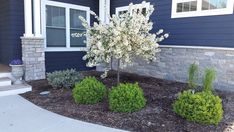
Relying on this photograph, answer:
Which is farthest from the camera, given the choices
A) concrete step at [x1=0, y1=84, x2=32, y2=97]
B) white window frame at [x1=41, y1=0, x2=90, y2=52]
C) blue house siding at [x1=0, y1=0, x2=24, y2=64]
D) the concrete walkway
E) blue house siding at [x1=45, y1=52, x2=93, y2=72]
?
blue house siding at [x1=45, y1=52, x2=93, y2=72]

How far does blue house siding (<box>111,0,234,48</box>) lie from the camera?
514 centimetres

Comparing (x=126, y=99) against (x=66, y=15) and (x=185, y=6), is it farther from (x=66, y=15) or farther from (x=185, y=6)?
(x=66, y=15)

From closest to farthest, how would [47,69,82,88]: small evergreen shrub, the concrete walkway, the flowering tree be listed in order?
the concrete walkway
the flowering tree
[47,69,82,88]: small evergreen shrub

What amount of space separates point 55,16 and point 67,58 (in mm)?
1483

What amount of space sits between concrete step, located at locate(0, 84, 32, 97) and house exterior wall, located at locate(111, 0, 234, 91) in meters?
3.56

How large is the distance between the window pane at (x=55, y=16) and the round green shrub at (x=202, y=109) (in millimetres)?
5135

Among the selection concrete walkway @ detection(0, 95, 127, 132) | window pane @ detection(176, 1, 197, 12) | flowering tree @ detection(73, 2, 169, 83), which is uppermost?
window pane @ detection(176, 1, 197, 12)

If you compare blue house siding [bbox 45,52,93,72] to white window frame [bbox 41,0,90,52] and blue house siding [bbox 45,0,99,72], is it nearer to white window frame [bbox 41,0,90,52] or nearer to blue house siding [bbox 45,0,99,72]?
blue house siding [bbox 45,0,99,72]

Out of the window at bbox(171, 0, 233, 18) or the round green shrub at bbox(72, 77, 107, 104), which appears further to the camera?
the window at bbox(171, 0, 233, 18)

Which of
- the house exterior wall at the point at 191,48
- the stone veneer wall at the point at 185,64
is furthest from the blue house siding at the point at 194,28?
the stone veneer wall at the point at 185,64

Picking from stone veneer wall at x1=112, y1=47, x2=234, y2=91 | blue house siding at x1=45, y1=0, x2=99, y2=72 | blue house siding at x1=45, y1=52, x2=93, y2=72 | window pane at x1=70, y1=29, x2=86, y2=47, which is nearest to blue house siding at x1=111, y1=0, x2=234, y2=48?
stone veneer wall at x1=112, y1=47, x2=234, y2=91

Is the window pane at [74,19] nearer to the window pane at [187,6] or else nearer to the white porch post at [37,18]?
the white porch post at [37,18]

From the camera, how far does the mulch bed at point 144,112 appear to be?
323 cm

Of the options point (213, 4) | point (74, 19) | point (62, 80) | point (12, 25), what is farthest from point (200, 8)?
point (12, 25)
